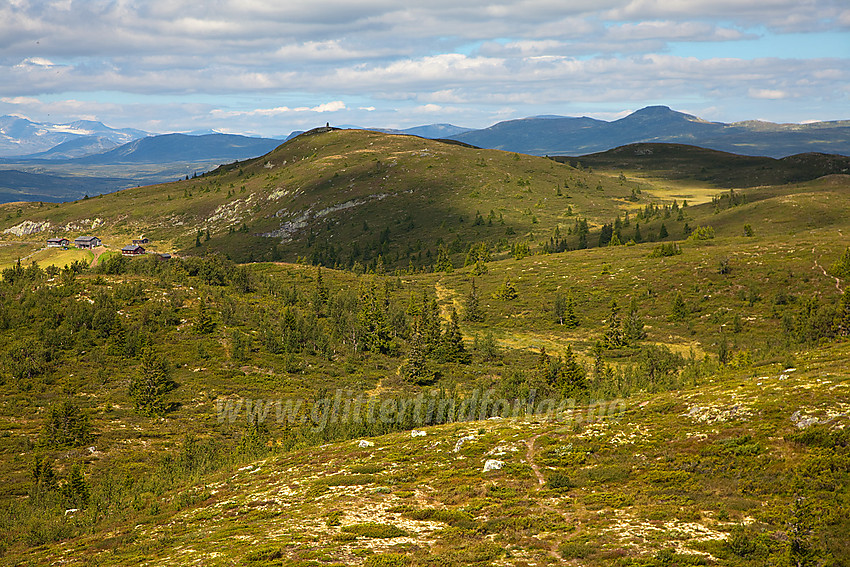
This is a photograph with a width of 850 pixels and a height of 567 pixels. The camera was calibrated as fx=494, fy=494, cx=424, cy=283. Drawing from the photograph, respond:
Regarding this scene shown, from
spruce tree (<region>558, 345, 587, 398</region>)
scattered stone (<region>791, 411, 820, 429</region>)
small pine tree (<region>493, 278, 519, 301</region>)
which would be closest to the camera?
scattered stone (<region>791, 411, 820, 429</region>)

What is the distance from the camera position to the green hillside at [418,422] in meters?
24.9

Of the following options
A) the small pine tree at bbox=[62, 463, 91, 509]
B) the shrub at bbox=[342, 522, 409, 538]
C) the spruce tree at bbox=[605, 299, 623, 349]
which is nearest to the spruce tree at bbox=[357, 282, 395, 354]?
the spruce tree at bbox=[605, 299, 623, 349]

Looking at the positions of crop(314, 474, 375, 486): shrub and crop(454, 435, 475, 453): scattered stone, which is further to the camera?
crop(454, 435, 475, 453): scattered stone

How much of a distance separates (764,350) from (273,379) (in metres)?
66.3

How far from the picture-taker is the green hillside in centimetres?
2494

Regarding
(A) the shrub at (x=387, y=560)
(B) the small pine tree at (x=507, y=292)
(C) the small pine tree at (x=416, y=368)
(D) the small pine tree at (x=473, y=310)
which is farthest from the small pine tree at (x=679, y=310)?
(A) the shrub at (x=387, y=560)

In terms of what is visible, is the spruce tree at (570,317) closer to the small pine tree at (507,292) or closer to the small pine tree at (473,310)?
the small pine tree at (507,292)

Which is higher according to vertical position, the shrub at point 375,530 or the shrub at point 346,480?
the shrub at point 375,530

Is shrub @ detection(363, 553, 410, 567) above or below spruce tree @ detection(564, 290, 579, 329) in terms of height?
above

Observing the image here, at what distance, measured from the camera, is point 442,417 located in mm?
→ 56000

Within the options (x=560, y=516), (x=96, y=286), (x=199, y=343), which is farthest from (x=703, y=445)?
(x=96, y=286)

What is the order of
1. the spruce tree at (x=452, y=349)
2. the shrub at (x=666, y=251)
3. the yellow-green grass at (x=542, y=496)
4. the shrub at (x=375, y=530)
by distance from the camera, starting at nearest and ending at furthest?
the yellow-green grass at (x=542, y=496), the shrub at (x=375, y=530), the spruce tree at (x=452, y=349), the shrub at (x=666, y=251)

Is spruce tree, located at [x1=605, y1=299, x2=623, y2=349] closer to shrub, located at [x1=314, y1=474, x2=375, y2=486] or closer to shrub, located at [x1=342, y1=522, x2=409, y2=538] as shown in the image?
shrub, located at [x1=314, y1=474, x2=375, y2=486]

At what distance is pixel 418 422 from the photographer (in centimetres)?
5381
